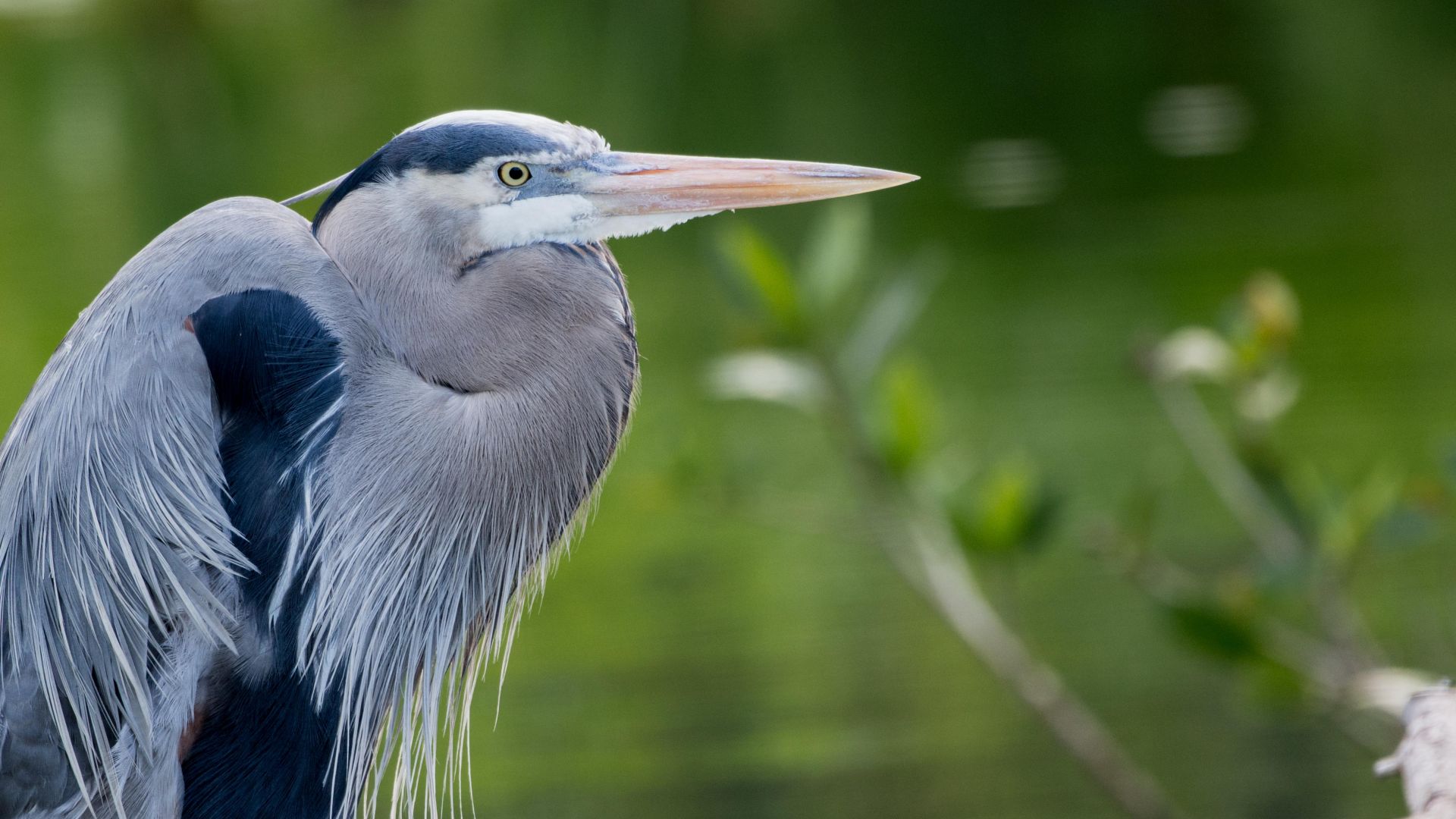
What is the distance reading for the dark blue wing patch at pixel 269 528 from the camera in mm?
2193

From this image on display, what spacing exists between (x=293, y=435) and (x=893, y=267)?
201 inches

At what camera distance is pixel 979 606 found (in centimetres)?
374

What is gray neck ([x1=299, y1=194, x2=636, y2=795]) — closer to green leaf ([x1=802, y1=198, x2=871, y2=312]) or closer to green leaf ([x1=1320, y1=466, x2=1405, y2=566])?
green leaf ([x1=802, y1=198, x2=871, y2=312])

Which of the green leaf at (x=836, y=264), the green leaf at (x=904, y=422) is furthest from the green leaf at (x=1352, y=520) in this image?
the green leaf at (x=836, y=264)

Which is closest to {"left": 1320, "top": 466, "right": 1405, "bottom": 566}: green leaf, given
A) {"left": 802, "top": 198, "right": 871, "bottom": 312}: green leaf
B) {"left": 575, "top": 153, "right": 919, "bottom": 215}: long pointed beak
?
{"left": 802, "top": 198, "right": 871, "bottom": 312}: green leaf

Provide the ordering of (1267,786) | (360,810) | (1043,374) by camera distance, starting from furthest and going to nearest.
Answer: (1043,374) < (1267,786) < (360,810)

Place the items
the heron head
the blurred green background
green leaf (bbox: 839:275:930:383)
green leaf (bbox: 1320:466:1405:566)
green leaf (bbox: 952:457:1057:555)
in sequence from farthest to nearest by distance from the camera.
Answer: the blurred green background → green leaf (bbox: 839:275:930:383) → green leaf (bbox: 952:457:1057:555) → green leaf (bbox: 1320:466:1405:566) → the heron head

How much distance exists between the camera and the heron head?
85.4 inches

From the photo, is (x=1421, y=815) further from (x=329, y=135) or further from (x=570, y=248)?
(x=329, y=135)

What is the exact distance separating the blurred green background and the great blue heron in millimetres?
1506

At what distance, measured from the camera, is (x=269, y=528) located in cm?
226

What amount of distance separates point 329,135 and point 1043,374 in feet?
14.8

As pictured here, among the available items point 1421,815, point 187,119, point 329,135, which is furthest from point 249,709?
point 187,119

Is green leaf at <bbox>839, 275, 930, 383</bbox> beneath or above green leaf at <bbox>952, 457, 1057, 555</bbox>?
above
